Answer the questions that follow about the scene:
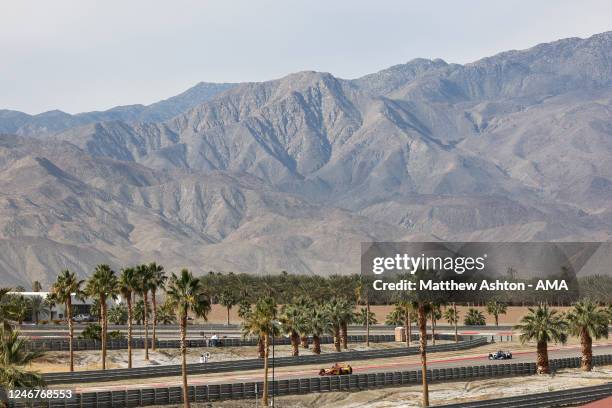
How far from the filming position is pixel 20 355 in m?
56.7

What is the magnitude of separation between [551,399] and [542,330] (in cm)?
2601

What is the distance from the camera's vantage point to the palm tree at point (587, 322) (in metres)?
103

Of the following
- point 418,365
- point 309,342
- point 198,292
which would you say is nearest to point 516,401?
point 198,292

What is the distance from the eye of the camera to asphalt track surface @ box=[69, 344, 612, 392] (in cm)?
9125

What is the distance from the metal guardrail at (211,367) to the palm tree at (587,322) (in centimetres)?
2433

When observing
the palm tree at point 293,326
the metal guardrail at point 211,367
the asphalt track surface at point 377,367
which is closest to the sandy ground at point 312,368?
the asphalt track surface at point 377,367

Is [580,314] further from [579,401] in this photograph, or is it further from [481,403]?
[481,403]

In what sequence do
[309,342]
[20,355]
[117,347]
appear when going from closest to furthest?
[20,355]
[117,347]
[309,342]

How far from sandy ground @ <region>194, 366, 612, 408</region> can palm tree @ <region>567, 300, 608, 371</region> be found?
11.9 ft

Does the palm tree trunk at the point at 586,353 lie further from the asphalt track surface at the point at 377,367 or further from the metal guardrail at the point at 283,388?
the asphalt track surface at the point at 377,367

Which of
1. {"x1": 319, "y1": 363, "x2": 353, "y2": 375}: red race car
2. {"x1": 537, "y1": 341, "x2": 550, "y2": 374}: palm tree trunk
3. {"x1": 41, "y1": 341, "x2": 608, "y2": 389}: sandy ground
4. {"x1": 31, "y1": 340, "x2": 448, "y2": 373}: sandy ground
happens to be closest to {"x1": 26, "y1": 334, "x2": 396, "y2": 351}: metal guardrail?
{"x1": 31, "y1": 340, "x2": 448, "y2": 373}: sandy ground

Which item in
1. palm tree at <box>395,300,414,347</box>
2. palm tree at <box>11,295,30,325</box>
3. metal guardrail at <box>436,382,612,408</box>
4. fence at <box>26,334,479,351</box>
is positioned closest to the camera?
palm tree at <box>11,295,30,325</box>

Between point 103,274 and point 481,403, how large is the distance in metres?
49.2

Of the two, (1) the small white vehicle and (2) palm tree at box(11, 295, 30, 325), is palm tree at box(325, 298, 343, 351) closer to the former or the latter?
(1) the small white vehicle
